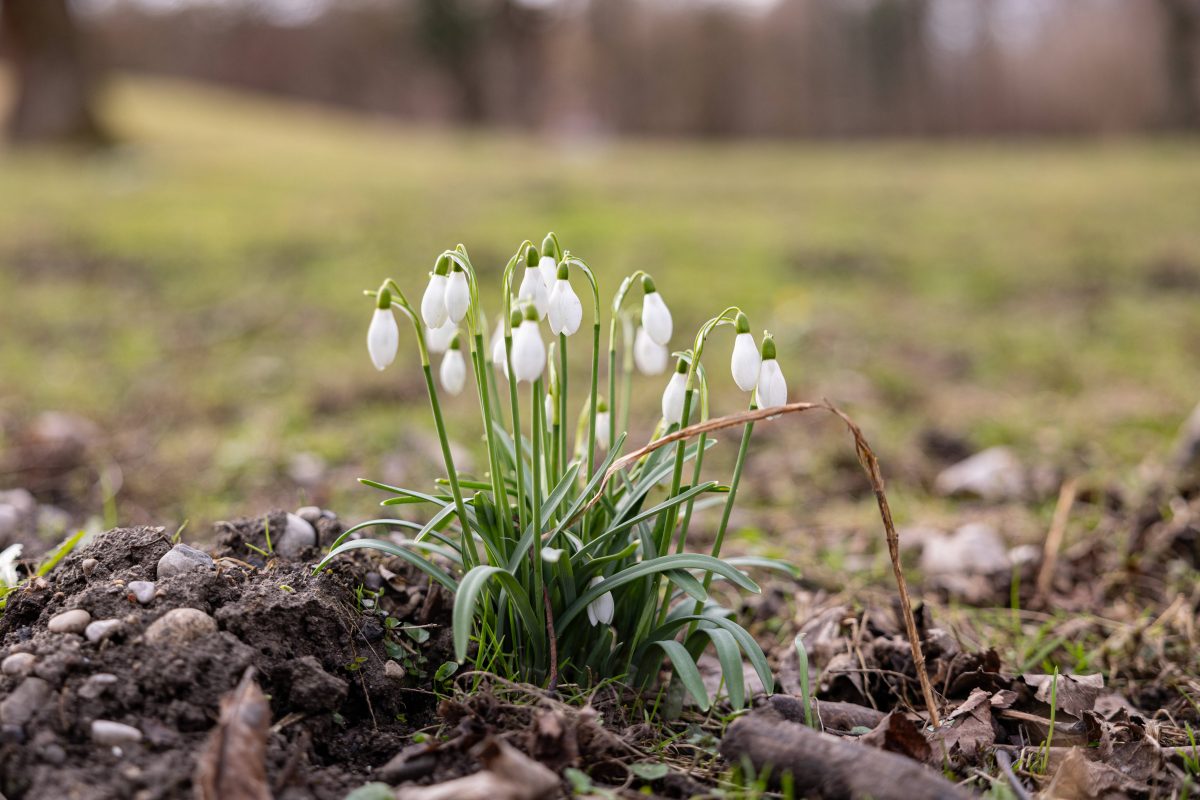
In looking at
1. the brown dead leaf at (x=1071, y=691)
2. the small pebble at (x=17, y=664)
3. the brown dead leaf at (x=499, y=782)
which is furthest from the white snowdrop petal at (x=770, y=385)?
the small pebble at (x=17, y=664)

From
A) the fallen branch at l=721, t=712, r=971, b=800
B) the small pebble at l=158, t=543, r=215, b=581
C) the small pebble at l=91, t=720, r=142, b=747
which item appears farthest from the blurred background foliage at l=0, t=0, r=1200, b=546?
the fallen branch at l=721, t=712, r=971, b=800

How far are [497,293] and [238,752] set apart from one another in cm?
545

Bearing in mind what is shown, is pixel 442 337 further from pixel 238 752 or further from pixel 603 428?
pixel 238 752

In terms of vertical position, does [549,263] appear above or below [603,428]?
above

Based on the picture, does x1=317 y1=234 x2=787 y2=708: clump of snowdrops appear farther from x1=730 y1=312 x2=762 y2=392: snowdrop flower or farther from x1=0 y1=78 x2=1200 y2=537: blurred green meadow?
x1=0 y1=78 x2=1200 y2=537: blurred green meadow

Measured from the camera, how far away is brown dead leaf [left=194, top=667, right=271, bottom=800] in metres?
1.17

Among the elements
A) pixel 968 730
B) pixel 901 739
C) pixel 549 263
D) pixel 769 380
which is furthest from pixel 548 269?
pixel 968 730

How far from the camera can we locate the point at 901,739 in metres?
1.41

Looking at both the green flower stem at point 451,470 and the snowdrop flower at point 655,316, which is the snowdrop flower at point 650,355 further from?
the green flower stem at point 451,470

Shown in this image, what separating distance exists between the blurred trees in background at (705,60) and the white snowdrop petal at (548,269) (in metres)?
23.1

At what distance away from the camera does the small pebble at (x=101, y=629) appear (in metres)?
1.36

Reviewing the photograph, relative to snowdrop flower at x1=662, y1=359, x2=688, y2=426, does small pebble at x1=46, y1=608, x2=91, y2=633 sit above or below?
below

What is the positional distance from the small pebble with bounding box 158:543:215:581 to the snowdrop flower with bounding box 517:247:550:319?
677 millimetres

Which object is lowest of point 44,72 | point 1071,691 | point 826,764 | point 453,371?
point 1071,691
